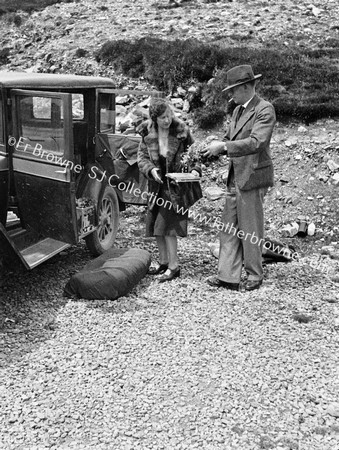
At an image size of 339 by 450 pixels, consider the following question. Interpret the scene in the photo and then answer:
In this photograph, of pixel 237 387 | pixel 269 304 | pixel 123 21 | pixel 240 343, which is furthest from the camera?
pixel 123 21

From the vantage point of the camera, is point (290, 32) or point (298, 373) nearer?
point (298, 373)

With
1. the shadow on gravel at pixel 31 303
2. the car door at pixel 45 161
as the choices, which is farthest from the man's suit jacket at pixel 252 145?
the shadow on gravel at pixel 31 303

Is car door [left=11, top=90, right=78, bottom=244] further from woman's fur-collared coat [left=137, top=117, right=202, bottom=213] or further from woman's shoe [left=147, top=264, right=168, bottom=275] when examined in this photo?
woman's shoe [left=147, top=264, right=168, bottom=275]

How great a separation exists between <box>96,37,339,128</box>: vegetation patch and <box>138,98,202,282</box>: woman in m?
5.97

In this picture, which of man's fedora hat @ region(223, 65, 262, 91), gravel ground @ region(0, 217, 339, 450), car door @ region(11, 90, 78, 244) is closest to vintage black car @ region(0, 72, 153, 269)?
car door @ region(11, 90, 78, 244)

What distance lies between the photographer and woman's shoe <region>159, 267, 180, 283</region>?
6.24m

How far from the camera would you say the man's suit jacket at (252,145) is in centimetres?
554

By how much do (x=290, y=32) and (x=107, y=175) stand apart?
12609 mm

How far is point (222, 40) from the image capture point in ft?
56.2

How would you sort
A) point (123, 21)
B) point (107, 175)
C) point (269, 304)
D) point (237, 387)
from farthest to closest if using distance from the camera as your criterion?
1. point (123, 21)
2. point (107, 175)
3. point (269, 304)
4. point (237, 387)

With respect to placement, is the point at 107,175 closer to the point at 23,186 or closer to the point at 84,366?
the point at 23,186

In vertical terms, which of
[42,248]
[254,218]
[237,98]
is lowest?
[42,248]

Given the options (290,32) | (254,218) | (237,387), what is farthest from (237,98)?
(290,32)

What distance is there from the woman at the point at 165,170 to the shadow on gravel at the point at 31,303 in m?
1.17
